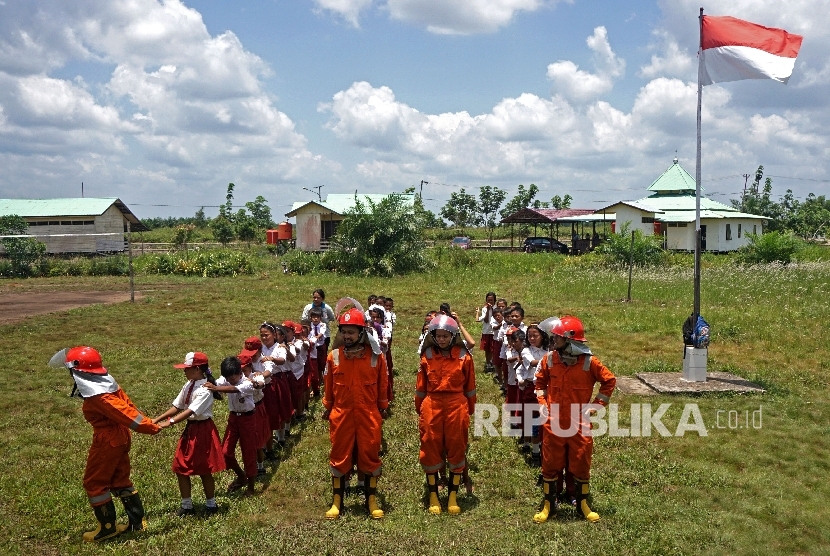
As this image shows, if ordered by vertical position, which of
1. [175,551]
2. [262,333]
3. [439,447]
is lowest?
[175,551]

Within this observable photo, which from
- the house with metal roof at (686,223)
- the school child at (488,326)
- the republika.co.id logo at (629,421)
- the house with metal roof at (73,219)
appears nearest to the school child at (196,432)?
the republika.co.id logo at (629,421)

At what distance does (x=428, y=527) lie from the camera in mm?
5289

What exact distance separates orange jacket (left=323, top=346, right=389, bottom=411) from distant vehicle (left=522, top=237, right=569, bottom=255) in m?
36.7

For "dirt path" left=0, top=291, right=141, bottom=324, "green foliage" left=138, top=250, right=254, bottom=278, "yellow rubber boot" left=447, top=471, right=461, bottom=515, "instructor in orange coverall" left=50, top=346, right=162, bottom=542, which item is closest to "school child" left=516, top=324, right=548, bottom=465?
"yellow rubber boot" left=447, top=471, right=461, bottom=515

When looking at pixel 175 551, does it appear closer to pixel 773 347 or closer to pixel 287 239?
pixel 773 347

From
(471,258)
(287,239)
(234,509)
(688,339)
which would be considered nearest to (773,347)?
(688,339)

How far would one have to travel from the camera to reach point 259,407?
21.2 feet

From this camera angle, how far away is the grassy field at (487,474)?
510 cm

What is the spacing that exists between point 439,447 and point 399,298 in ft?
52.4

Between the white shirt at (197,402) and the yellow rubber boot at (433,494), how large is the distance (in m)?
1.96

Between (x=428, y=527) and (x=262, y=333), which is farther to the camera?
(x=262, y=333)

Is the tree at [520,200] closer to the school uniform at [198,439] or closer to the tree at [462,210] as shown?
the tree at [462,210]

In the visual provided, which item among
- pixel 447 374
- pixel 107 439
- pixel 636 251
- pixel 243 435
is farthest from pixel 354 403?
pixel 636 251

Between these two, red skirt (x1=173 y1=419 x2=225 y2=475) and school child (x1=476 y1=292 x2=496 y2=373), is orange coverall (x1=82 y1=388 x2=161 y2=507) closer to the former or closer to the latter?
red skirt (x1=173 y1=419 x2=225 y2=475)
